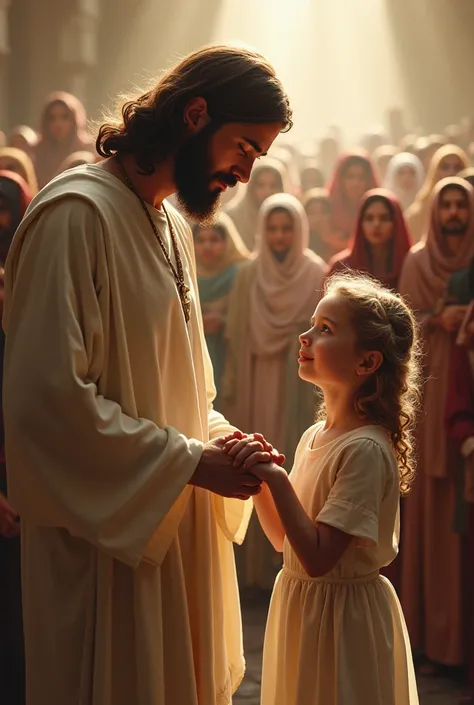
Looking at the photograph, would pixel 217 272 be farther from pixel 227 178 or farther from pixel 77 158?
pixel 227 178

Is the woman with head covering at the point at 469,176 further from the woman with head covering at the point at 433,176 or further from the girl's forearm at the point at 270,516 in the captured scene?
the girl's forearm at the point at 270,516

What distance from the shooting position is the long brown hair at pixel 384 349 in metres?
2.71

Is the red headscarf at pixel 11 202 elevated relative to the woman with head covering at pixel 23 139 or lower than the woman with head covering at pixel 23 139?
lower

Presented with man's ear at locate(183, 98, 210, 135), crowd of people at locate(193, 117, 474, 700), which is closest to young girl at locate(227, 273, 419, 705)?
man's ear at locate(183, 98, 210, 135)

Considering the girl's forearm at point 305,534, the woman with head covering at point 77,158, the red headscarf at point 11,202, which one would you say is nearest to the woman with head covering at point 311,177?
the woman with head covering at point 77,158

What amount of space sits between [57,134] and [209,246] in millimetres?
1311

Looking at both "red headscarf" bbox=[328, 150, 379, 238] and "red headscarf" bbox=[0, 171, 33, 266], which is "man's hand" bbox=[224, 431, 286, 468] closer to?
"red headscarf" bbox=[0, 171, 33, 266]

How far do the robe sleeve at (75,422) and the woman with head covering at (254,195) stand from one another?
177 inches

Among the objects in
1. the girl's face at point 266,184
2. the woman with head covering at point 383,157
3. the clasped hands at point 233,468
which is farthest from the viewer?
the woman with head covering at point 383,157

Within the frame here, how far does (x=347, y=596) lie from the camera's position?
266cm

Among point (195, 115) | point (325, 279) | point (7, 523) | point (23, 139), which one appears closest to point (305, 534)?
point (195, 115)

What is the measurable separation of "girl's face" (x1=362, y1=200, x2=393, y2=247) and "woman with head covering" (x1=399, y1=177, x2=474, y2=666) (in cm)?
26

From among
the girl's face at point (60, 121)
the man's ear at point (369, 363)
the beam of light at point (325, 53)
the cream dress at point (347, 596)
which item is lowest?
the cream dress at point (347, 596)

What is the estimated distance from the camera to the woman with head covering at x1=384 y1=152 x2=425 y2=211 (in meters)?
7.32
